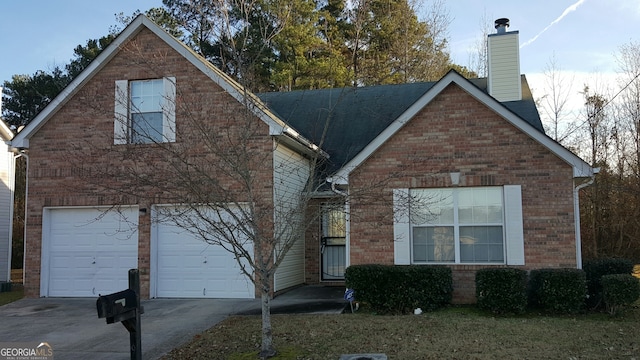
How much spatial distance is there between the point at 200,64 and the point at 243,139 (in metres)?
6.08

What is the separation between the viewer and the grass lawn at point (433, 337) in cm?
726

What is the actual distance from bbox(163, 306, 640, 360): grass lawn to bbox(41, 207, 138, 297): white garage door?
468 centimetres

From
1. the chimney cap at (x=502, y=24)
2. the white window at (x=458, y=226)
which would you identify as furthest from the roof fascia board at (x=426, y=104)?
the chimney cap at (x=502, y=24)

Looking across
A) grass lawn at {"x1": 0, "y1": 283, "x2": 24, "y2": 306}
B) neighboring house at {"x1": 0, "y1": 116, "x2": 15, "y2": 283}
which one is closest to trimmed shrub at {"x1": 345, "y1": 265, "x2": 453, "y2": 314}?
grass lawn at {"x1": 0, "y1": 283, "x2": 24, "y2": 306}

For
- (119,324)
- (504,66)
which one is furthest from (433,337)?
(504,66)

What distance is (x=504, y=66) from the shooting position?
14.7 metres

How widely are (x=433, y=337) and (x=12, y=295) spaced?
42.1ft

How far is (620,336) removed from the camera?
26.6 ft

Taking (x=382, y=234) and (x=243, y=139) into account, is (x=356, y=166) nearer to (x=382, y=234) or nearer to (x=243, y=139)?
(x=382, y=234)

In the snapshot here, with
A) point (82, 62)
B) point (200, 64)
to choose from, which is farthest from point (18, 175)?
point (200, 64)

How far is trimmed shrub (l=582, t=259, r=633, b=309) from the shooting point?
10.4 metres

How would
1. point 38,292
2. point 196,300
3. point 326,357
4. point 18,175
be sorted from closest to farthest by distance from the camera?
1. point 326,357
2. point 196,300
3. point 38,292
4. point 18,175

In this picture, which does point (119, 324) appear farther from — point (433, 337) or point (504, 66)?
point (504, 66)

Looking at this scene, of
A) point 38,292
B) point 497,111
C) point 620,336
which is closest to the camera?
point 620,336
